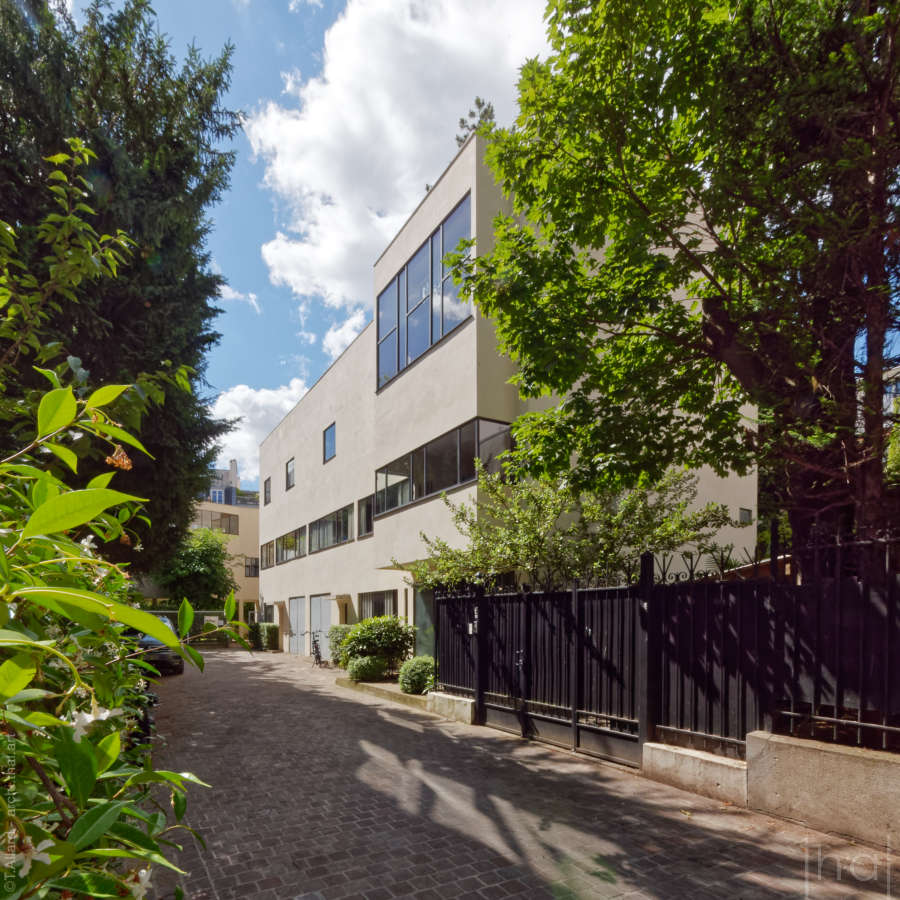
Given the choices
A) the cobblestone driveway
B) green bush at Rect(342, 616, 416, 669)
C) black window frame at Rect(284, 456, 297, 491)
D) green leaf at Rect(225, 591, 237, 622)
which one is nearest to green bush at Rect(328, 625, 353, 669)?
green bush at Rect(342, 616, 416, 669)

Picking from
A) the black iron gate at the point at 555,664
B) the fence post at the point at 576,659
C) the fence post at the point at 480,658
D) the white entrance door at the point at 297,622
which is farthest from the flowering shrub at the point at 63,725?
the white entrance door at the point at 297,622

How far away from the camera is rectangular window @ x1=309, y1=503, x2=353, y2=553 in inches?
861

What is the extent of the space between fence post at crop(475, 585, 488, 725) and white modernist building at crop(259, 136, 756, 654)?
2412 millimetres

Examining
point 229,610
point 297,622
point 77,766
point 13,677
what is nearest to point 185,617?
point 229,610

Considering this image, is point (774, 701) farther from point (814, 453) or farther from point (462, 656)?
point (462, 656)

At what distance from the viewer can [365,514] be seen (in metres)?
20.3

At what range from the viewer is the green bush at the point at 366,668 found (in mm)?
14774

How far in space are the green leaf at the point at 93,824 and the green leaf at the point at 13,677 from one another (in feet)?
0.74

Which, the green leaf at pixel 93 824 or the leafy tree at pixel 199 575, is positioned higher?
the green leaf at pixel 93 824

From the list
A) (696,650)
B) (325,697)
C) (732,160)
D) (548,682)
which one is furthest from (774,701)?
(325,697)

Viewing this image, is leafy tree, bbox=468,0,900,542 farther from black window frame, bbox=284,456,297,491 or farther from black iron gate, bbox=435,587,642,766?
black window frame, bbox=284,456,297,491

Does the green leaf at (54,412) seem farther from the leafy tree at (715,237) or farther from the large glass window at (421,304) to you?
the large glass window at (421,304)

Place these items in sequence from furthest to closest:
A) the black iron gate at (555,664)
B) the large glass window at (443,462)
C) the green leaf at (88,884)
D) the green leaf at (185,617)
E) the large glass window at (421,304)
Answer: the large glass window at (421,304)
the large glass window at (443,462)
the black iron gate at (555,664)
the green leaf at (185,617)
the green leaf at (88,884)

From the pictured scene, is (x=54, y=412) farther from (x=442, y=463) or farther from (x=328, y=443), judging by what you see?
(x=328, y=443)
